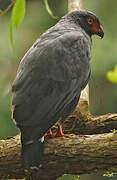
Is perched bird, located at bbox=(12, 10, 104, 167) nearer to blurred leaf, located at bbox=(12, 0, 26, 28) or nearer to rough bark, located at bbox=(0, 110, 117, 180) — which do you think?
rough bark, located at bbox=(0, 110, 117, 180)

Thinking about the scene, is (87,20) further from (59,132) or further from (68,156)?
(68,156)

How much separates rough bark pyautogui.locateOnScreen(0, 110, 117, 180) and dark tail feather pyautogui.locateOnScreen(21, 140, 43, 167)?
8 centimetres

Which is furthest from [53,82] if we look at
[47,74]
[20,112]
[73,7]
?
[73,7]

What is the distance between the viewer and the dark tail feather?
4516 mm

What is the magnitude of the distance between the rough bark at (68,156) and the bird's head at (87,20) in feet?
5.47

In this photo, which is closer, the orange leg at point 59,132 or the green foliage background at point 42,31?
the orange leg at point 59,132

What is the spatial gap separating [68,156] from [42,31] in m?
13.6

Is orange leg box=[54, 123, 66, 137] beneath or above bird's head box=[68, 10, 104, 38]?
beneath

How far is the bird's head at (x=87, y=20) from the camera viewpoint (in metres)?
5.75

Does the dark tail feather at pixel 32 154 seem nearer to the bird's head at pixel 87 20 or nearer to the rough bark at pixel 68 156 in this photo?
the rough bark at pixel 68 156

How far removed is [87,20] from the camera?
5.78m

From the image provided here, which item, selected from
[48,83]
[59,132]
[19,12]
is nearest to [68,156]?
[59,132]

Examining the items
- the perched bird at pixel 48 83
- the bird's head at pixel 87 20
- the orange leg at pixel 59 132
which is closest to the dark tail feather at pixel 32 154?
the perched bird at pixel 48 83

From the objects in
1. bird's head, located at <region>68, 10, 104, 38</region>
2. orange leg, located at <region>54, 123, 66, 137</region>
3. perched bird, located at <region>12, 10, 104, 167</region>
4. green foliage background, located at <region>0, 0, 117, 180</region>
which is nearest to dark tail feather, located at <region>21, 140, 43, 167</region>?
perched bird, located at <region>12, 10, 104, 167</region>
